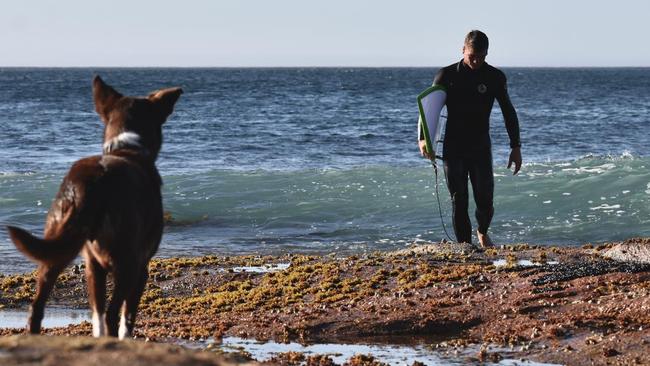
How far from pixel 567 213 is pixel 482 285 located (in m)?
10.4

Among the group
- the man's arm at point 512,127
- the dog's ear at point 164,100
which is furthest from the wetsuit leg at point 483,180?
the dog's ear at point 164,100

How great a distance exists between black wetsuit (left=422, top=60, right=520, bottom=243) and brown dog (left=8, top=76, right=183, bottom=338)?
5793mm

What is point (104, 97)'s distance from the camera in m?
6.62

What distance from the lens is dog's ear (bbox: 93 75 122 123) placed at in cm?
659

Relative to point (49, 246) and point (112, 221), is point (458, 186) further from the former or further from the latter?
point (49, 246)

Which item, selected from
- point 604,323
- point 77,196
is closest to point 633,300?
point 604,323

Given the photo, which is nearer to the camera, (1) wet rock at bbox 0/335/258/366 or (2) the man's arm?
(1) wet rock at bbox 0/335/258/366

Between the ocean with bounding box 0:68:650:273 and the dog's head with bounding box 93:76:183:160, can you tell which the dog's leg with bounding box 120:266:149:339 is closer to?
the dog's head with bounding box 93:76:183:160

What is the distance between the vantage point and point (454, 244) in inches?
498
